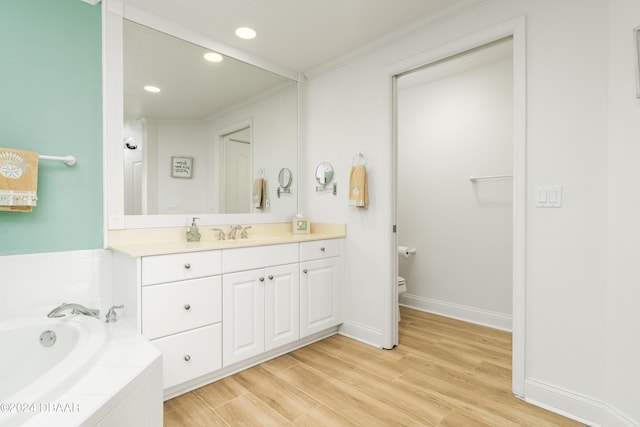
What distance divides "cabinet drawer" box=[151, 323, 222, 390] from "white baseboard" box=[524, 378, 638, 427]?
1.81 meters

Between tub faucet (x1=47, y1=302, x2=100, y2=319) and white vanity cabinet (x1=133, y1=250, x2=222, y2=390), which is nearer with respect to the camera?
tub faucet (x1=47, y1=302, x2=100, y2=319)

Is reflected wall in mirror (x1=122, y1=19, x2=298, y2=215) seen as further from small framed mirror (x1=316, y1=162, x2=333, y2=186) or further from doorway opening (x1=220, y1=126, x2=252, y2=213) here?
small framed mirror (x1=316, y1=162, x2=333, y2=186)

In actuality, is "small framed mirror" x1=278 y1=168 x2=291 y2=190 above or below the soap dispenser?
above

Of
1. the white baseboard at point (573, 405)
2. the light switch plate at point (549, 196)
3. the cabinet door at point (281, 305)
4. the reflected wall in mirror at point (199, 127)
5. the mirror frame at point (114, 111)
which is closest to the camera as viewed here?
the white baseboard at point (573, 405)

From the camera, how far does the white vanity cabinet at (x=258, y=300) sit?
83.4 inches

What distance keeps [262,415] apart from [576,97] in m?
2.32

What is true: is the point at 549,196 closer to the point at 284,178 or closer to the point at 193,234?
the point at 284,178

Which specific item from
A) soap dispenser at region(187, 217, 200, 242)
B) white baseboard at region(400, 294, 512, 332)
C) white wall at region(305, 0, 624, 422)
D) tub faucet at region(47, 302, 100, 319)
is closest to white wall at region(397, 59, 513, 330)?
white baseboard at region(400, 294, 512, 332)

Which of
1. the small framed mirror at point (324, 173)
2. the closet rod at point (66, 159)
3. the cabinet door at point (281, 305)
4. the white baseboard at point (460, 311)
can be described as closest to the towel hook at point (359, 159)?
the small framed mirror at point (324, 173)

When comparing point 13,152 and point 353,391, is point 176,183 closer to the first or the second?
point 13,152

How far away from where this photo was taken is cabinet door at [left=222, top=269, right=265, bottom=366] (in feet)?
6.88

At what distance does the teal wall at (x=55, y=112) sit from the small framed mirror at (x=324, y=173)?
1692 mm

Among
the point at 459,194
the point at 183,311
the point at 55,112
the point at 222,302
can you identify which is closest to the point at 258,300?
the point at 222,302

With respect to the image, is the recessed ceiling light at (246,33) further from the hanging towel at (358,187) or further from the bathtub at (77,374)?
the bathtub at (77,374)
